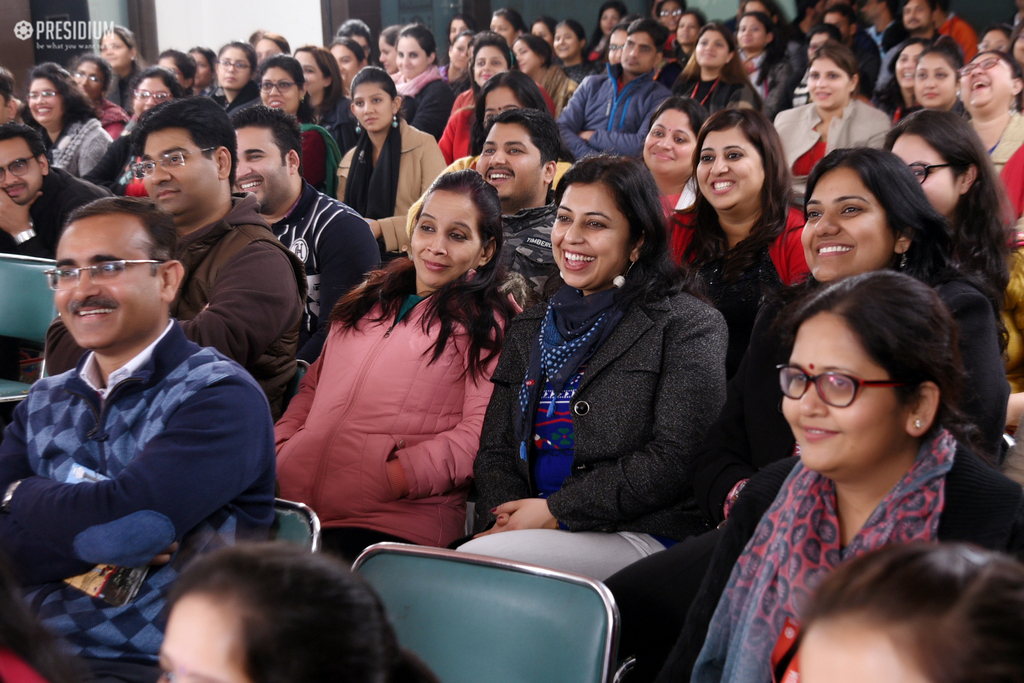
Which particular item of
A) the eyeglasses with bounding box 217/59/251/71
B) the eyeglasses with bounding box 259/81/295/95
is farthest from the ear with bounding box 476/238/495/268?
the eyeglasses with bounding box 217/59/251/71

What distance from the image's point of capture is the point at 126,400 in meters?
1.56

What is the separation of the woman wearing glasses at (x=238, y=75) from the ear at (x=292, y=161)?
252cm

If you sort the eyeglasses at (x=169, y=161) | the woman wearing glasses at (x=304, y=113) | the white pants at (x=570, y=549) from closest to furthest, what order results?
the white pants at (x=570, y=549) < the eyeglasses at (x=169, y=161) < the woman wearing glasses at (x=304, y=113)

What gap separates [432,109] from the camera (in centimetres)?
543

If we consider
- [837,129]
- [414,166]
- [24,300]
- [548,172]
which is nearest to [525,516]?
[548,172]

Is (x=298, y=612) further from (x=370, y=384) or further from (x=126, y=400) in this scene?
(x=370, y=384)

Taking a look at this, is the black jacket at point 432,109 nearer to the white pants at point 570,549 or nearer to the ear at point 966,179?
the ear at point 966,179

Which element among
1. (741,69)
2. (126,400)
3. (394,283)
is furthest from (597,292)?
(741,69)

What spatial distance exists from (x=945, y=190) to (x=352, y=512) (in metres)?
1.66

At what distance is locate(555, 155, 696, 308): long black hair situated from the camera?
7.03 feet

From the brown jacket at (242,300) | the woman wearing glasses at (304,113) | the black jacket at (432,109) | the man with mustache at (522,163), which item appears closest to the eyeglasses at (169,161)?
the brown jacket at (242,300)

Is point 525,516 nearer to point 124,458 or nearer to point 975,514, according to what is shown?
point 124,458

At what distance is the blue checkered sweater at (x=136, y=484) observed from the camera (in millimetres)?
1438

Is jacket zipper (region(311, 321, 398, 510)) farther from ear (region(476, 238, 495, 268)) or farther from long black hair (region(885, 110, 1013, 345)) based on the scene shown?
long black hair (region(885, 110, 1013, 345))
